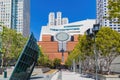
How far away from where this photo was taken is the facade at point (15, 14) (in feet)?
571

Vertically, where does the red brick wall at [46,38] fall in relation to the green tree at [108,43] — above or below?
above

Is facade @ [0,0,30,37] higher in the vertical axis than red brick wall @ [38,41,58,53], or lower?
higher

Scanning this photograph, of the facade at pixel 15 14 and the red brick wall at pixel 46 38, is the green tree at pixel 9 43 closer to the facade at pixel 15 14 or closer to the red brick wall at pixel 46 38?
the facade at pixel 15 14

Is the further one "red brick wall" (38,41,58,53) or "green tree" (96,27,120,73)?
"red brick wall" (38,41,58,53)

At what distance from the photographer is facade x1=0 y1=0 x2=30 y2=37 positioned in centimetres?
17412

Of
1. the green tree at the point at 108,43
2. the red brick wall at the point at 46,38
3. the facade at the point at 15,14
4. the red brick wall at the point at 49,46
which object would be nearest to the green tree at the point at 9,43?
the green tree at the point at 108,43

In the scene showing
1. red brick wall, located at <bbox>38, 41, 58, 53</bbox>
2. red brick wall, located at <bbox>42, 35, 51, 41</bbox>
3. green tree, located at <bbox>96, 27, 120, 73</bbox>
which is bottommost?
green tree, located at <bbox>96, 27, 120, 73</bbox>

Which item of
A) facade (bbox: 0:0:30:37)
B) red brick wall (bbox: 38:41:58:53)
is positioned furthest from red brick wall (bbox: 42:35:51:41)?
facade (bbox: 0:0:30:37)

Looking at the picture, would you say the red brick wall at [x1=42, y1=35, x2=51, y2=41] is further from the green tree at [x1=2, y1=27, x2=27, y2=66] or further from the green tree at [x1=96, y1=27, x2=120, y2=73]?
the green tree at [x1=96, y1=27, x2=120, y2=73]

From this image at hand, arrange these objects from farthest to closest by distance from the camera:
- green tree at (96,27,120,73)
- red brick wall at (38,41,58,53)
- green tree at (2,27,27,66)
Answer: red brick wall at (38,41,58,53), green tree at (2,27,27,66), green tree at (96,27,120,73)

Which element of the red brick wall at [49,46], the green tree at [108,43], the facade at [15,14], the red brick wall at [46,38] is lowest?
the green tree at [108,43]

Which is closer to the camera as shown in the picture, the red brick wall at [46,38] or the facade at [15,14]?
the facade at [15,14]

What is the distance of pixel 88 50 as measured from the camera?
47438 mm

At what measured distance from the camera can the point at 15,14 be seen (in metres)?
189
